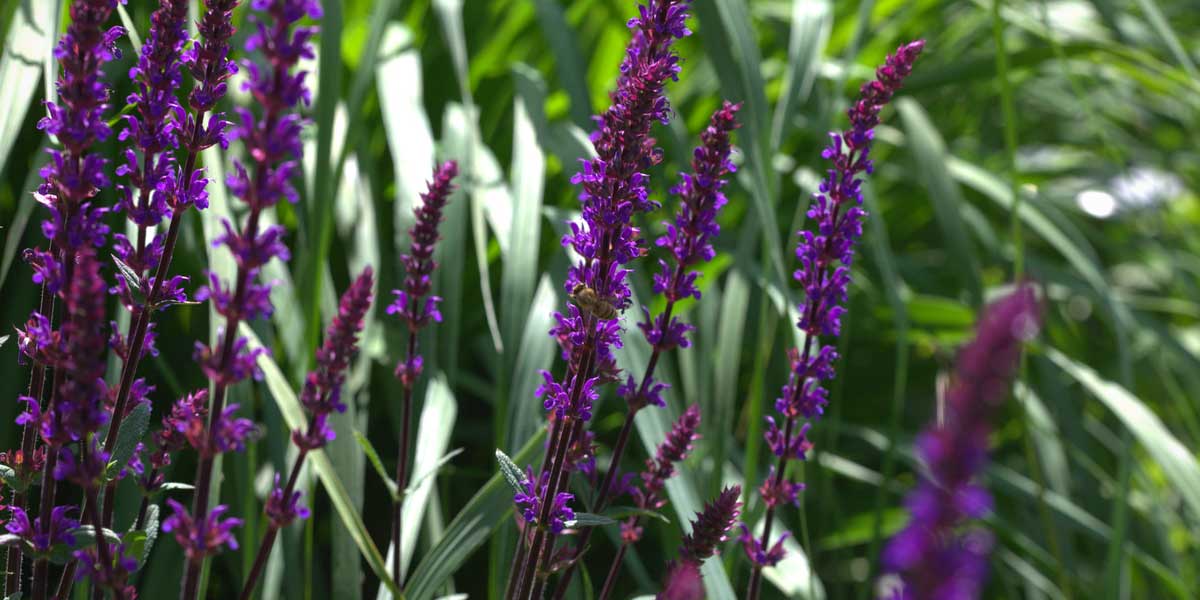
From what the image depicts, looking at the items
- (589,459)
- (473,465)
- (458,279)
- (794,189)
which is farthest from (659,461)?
(794,189)

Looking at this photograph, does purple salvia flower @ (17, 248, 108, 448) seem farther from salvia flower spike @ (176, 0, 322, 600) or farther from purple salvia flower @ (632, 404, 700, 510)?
purple salvia flower @ (632, 404, 700, 510)

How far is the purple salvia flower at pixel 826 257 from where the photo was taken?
103 centimetres

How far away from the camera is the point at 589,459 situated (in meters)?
1.03

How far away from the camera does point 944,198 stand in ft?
7.40

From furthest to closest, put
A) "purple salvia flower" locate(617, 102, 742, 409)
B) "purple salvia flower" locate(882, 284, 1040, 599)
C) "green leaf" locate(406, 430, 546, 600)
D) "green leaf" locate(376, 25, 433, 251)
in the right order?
1. "green leaf" locate(376, 25, 433, 251)
2. "green leaf" locate(406, 430, 546, 600)
3. "purple salvia flower" locate(617, 102, 742, 409)
4. "purple salvia flower" locate(882, 284, 1040, 599)

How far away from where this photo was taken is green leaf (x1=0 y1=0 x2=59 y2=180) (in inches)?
55.1

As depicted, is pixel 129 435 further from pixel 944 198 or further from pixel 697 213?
pixel 944 198

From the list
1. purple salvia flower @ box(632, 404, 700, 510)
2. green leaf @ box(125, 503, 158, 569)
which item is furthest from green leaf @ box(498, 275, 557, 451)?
green leaf @ box(125, 503, 158, 569)

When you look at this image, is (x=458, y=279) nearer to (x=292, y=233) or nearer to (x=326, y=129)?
(x=326, y=129)

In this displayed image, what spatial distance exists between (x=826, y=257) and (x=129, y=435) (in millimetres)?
635

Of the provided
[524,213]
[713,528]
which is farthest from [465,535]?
[524,213]

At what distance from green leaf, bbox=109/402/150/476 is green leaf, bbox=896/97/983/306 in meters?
1.72

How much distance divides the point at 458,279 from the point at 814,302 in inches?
33.9

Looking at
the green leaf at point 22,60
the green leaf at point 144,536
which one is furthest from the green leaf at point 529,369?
the green leaf at point 22,60
